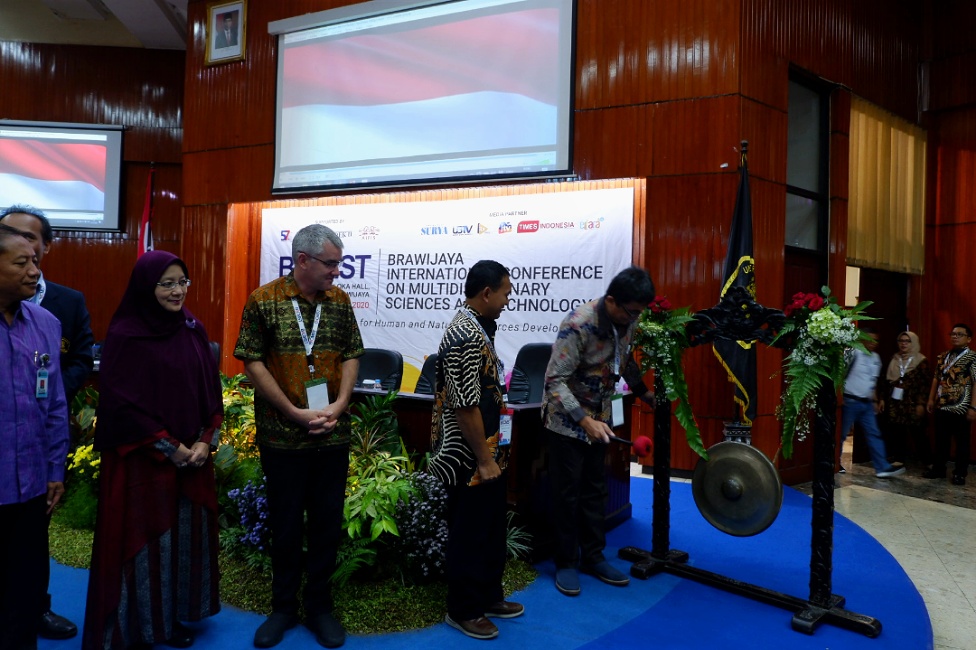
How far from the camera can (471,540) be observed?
2682mm

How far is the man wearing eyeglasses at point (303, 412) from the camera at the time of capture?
8.18ft

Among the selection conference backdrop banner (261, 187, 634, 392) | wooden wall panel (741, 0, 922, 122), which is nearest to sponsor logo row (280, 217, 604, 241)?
conference backdrop banner (261, 187, 634, 392)

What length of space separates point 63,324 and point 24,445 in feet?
2.52

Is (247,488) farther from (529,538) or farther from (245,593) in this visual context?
(529,538)

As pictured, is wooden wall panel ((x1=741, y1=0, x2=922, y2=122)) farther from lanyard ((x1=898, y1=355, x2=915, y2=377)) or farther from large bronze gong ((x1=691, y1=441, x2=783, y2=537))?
large bronze gong ((x1=691, y1=441, x2=783, y2=537))

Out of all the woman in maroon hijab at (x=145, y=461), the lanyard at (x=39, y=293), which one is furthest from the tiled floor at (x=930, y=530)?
the lanyard at (x=39, y=293)

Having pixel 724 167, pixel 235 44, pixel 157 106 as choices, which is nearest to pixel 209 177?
pixel 235 44

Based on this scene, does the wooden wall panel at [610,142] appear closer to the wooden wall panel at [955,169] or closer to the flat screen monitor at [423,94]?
the flat screen monitor at [423,94]

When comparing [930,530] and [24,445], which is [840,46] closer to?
[930,530]

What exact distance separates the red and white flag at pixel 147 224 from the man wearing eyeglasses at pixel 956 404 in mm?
9461

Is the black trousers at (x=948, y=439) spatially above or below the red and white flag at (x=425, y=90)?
below

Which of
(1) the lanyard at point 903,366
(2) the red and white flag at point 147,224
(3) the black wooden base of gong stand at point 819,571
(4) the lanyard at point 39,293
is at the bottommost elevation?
(3) the black wooden base of gong stand at point 819,571

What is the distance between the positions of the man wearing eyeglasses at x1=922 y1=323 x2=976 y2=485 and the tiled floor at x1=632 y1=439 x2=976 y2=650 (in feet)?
0.61

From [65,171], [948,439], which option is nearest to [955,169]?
[948,439]
